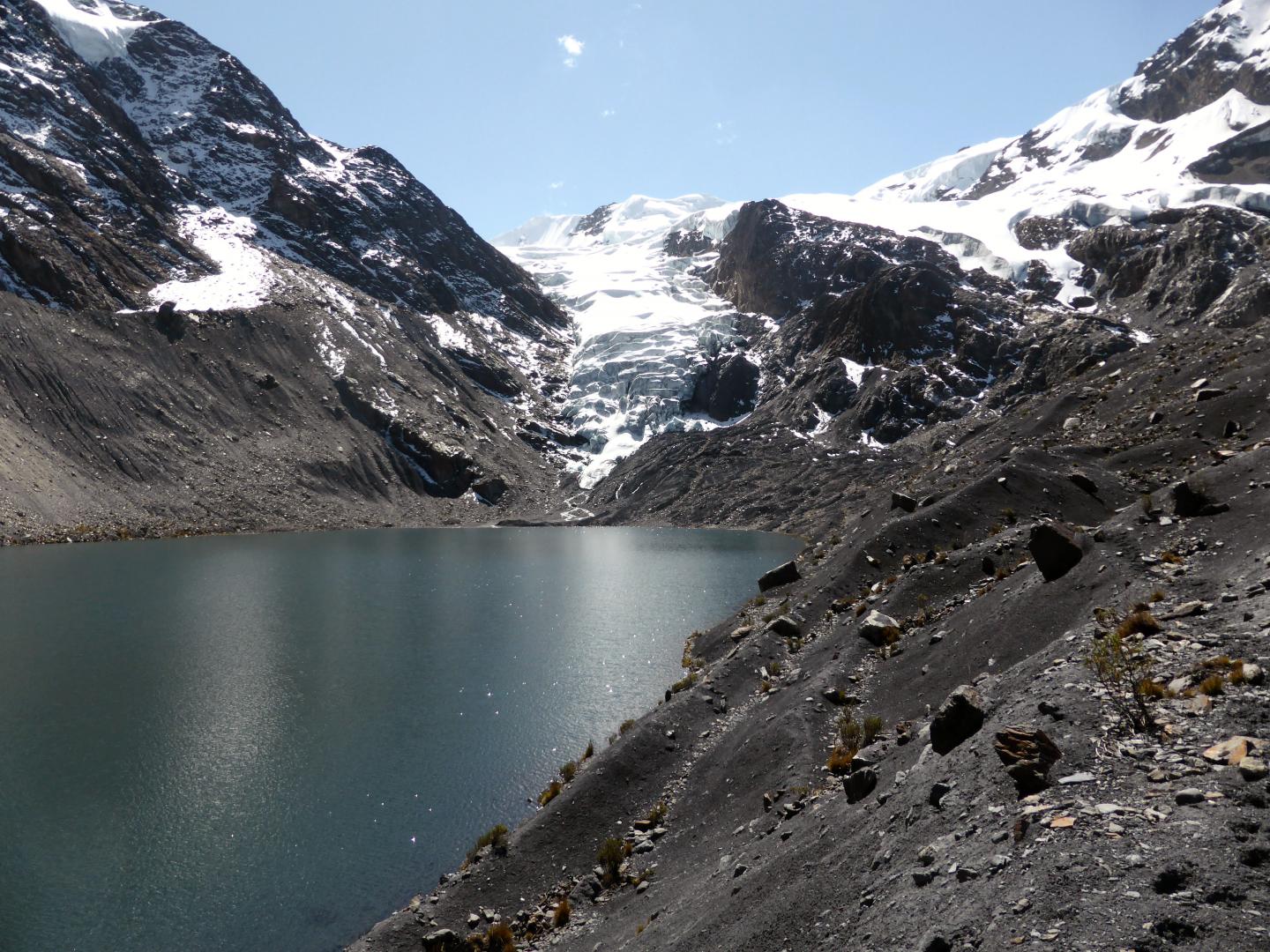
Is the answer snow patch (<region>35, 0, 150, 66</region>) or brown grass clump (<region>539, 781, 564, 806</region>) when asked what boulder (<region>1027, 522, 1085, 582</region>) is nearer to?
brown grass clump (<region>539, 781, 564, 806</region>)

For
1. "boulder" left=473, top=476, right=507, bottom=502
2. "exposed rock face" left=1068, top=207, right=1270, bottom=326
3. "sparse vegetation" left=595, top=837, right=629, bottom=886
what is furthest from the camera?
"boulder" left=473, top=476, right=507, bottom=502

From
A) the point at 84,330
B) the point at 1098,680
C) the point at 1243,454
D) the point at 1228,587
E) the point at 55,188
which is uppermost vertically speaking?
the point at 55,188

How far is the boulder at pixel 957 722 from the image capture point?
12.5 m

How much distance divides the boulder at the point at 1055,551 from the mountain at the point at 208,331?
316ft

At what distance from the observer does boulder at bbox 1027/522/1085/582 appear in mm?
19344

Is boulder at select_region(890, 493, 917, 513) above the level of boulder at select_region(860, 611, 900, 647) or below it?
above

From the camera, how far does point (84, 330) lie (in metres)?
111

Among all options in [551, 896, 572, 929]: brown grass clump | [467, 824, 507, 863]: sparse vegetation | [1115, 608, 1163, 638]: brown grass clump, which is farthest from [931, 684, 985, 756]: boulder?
[467, 824, 507, 863]: sparse vegetation

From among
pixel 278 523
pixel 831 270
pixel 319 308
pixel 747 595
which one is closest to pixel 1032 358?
pixel 831 270

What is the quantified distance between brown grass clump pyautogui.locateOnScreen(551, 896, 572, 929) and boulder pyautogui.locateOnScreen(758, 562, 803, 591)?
2402 cm

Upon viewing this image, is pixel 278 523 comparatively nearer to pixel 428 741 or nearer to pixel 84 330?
pixel 84 330

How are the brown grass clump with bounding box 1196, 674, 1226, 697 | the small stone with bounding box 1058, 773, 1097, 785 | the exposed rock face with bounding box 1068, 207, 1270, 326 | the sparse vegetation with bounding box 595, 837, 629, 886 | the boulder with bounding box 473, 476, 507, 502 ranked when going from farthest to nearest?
the boulder with bounding box 473, 476, 507, 502, the exposed rock face with bounding box 1068, 207, 1270, 326, the sparse vegetation with bounding box 595, 837, 629, 886, the brown grass clump with bounding box 1196, 674, 1226, 697, the small stone with bounding box 1058, 773, 1097, 785

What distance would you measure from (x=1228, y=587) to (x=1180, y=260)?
146 m

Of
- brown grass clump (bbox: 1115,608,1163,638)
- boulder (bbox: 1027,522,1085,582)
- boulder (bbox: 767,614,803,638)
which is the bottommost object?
boulder (bbox: 767,614,803,638)
